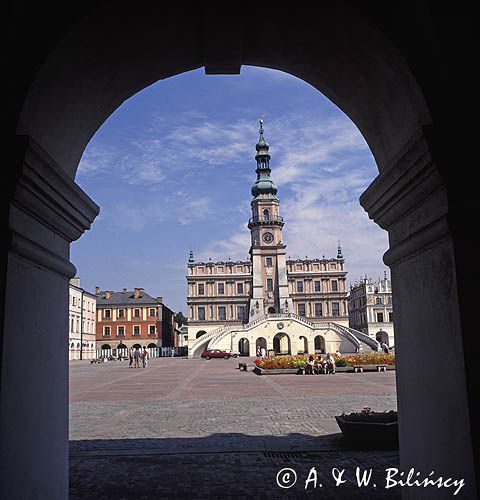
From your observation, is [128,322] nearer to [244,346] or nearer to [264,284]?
[244,346]

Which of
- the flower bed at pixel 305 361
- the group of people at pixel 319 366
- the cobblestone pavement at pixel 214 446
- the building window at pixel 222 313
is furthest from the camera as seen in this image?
the building window at pixel 222 313

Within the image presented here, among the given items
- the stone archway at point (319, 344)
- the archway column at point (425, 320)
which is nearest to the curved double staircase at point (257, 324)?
the stone archway at point (319, 344)

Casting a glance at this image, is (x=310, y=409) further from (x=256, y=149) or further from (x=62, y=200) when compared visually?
(x=256, y=149)

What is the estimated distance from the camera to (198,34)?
466cm

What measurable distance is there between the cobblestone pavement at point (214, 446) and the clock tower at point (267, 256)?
221 feet

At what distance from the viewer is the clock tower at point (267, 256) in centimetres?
8731

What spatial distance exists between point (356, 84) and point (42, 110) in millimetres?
2766

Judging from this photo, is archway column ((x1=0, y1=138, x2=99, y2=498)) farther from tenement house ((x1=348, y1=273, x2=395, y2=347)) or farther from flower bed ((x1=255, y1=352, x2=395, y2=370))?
tenement house ((x1=348, y1=273, x2=395, y2=347))

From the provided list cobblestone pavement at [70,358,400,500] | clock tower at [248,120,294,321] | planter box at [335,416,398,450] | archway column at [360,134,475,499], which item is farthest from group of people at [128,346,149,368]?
archway column at [360,134,475,499]

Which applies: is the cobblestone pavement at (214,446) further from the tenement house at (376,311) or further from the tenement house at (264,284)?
the tenement house at (376,311)

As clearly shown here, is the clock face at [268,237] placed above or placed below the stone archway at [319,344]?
above

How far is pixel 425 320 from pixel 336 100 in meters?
2.55

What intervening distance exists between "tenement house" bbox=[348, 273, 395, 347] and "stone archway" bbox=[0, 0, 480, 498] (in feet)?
301

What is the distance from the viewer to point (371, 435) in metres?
9.63
